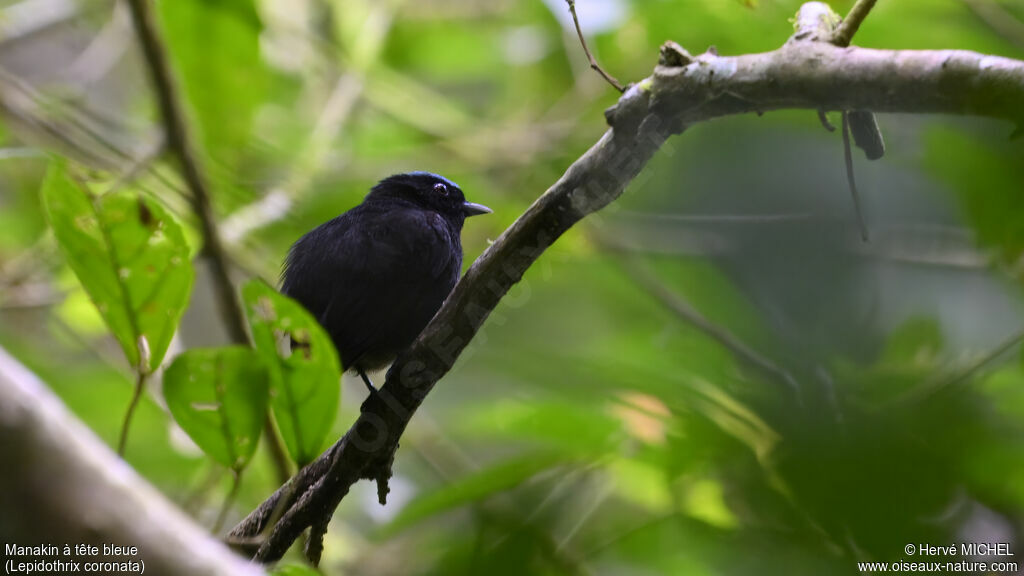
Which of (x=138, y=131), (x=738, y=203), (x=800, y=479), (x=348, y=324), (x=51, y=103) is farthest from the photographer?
(x=138, y=131)

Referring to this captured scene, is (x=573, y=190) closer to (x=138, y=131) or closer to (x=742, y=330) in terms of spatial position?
(x=742, y=330)

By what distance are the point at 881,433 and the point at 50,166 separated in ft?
5.21

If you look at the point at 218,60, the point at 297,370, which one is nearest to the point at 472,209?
the point at 218,60

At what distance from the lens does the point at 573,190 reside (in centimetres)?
183

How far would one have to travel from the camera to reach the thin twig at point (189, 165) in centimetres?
353

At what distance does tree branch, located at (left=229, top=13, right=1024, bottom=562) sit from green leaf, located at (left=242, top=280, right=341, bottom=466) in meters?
0.16

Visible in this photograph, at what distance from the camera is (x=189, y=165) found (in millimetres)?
3574

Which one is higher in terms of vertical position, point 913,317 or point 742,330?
point 742,330

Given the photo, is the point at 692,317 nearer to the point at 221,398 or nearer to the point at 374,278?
the point at 374,278

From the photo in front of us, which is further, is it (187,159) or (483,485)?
(187,159)

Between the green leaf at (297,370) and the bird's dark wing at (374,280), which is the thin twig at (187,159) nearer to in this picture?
the bird's dark wing at (374,280)

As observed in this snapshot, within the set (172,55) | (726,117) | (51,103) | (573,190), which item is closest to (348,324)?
(573,190)

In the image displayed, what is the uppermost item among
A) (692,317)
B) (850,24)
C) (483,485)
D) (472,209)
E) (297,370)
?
(850,24)

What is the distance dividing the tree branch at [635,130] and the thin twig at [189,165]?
151cm
